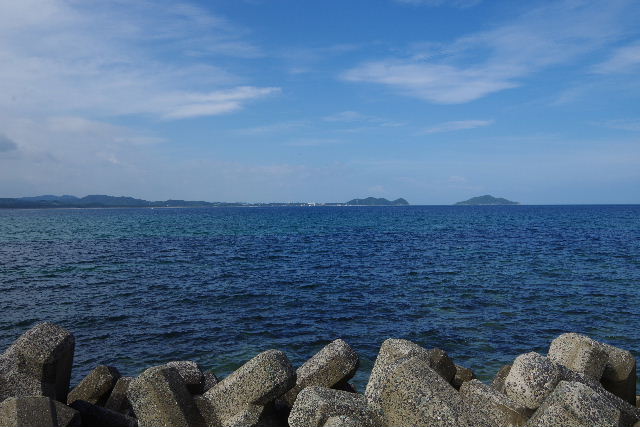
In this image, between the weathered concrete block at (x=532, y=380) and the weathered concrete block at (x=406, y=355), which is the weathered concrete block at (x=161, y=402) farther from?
the weathered concrete block at (x=532, y=380)

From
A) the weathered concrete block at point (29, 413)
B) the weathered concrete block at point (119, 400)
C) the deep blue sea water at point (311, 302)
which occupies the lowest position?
the deep blue sea water at point (311, 302)

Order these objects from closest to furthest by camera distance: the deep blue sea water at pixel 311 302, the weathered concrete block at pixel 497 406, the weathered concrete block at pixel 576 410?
the weathered concrete block at pixel 576 410 < the weathered concrete block at pixel 497 406 < the deep blue sea water at pixel 311 302

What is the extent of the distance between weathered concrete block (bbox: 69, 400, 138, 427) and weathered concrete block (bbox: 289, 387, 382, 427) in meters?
2.53

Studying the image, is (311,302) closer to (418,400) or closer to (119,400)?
(119,400)

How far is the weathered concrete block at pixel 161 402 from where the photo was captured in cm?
621

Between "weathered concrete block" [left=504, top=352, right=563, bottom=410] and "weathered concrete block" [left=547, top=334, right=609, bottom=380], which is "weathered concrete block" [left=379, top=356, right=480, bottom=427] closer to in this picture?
"weathered concrete block" [left=504, top=352, right=563, bottom=410]

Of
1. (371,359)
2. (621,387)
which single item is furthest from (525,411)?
(371,359)

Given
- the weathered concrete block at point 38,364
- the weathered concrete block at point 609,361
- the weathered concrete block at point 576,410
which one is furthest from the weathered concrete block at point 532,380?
the weathered concrete block at point 38,364

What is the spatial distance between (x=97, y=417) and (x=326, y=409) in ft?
10.6

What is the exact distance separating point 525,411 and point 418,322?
11598mm

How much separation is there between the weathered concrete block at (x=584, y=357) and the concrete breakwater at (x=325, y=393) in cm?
2

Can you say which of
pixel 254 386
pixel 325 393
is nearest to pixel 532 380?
pixel 325 393

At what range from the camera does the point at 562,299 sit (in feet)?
72.4

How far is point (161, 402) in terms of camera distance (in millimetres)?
6254
